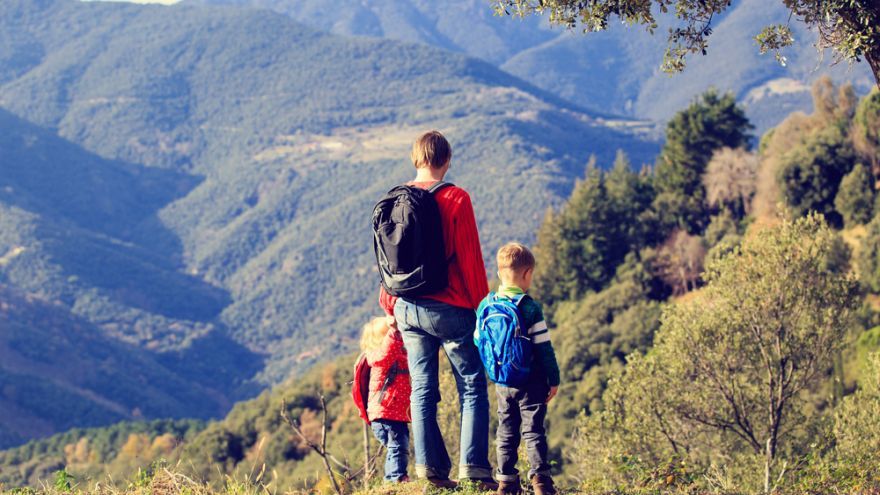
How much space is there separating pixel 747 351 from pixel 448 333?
1269 cm

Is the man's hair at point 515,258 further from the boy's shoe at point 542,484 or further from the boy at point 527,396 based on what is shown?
the boy's shoe at point 542,484

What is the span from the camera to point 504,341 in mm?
6699

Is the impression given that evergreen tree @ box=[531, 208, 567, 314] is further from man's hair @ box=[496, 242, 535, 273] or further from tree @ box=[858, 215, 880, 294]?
man's hair @ box=[496, 242, 535, 273]

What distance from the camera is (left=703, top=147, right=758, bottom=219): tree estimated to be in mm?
46562

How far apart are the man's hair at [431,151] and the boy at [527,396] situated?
74 cm

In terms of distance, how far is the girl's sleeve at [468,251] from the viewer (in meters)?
6.85

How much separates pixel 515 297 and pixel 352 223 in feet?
578

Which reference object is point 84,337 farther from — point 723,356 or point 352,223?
point 723,356

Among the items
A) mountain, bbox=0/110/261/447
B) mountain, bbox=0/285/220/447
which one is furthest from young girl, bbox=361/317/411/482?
mountain, bbox=0/110/261/447

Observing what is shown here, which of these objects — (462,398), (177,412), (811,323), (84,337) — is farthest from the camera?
(84,337)

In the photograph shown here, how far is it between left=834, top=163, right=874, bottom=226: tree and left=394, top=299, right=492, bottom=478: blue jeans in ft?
119

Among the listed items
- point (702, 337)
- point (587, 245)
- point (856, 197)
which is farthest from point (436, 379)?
point (587, 245)

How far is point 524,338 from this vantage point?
670cm

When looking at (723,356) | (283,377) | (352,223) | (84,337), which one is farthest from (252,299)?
(723,356)
